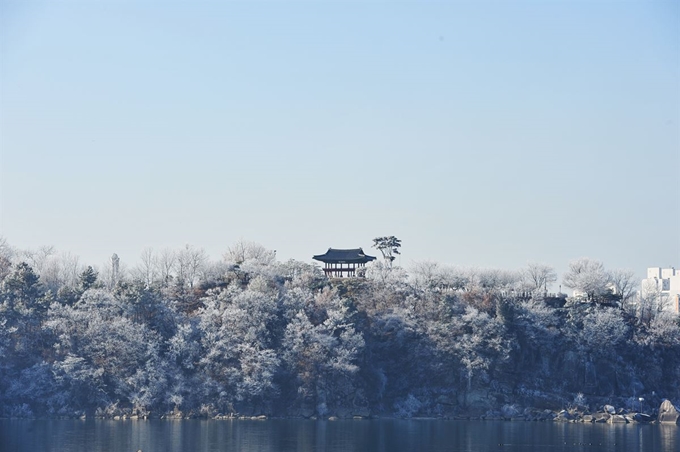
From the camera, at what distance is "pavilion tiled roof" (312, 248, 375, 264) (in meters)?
116

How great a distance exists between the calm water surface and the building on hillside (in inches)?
1396

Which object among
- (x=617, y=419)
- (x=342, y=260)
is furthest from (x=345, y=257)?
(x=617, y=419)

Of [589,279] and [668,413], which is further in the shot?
[589,279]

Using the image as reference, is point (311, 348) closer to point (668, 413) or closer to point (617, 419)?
point (617, 419)

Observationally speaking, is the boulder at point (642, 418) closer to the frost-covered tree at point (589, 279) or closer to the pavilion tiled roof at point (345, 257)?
the frost-covered tree at point (589, 279)

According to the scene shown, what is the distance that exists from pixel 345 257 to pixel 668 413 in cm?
4504

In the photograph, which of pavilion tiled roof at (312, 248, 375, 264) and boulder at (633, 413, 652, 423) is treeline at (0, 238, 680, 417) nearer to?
boulder at (633, 413, 652, 423)

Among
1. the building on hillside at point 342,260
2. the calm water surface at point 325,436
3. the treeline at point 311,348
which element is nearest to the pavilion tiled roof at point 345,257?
the building on hillside at point 342,260

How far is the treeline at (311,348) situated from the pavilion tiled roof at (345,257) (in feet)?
42.5

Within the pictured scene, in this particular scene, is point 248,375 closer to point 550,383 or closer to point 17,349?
point 17,349

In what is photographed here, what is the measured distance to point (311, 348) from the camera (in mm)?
87875

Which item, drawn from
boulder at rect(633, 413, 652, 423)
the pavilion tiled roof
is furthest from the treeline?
the pavilion tiled roof

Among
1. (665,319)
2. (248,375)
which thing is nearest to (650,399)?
(665,319)

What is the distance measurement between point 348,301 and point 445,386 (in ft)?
42.8
